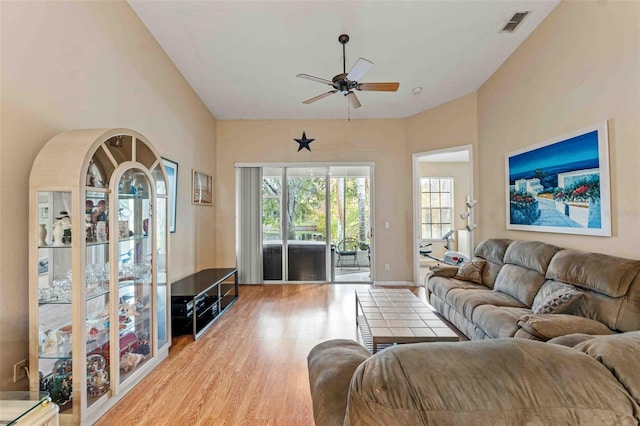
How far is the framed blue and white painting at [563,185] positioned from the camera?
2482 millimetres

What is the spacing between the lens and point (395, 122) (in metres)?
5.43

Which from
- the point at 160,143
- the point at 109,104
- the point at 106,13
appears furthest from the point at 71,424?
the point at 106,13

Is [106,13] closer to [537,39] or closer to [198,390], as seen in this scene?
[198,390]

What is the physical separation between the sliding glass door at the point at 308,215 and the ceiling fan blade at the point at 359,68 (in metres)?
2.66

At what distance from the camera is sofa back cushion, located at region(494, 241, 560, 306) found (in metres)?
2.73

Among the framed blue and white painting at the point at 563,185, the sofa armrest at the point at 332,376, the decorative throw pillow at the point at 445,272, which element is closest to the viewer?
the sofa armrest at the point at 332,376

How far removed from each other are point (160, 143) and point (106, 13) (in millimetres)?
1351

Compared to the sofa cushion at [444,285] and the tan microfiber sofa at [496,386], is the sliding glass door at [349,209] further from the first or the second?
the tan microfiber sofa at [496,386]

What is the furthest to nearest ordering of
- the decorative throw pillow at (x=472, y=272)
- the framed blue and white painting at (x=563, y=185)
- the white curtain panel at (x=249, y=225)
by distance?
1. the white curtain panel at (x=249, y=225)
2. the decorative throw pillow at (x=472, y=272)
3. the framed blue and white painting at (x=563, y=185)

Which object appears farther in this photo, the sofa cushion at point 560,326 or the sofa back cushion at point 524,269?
the sofa back cushion at point 524,269

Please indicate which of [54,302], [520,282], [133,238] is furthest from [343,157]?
[54,302]

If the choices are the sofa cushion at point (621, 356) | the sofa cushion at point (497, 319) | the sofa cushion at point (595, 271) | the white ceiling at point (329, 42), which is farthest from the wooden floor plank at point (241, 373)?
the white ceiling at point (329, 42)

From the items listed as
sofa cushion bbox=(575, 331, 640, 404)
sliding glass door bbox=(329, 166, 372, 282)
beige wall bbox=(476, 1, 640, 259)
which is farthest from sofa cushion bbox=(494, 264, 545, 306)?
sliding glass door bbox=(329, 166, 372, 282)

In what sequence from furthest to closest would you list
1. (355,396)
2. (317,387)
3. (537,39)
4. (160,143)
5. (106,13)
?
1. (160,143)
2. (537,39)
3. (106,13)
4. (317,387)
5. (355,396)
